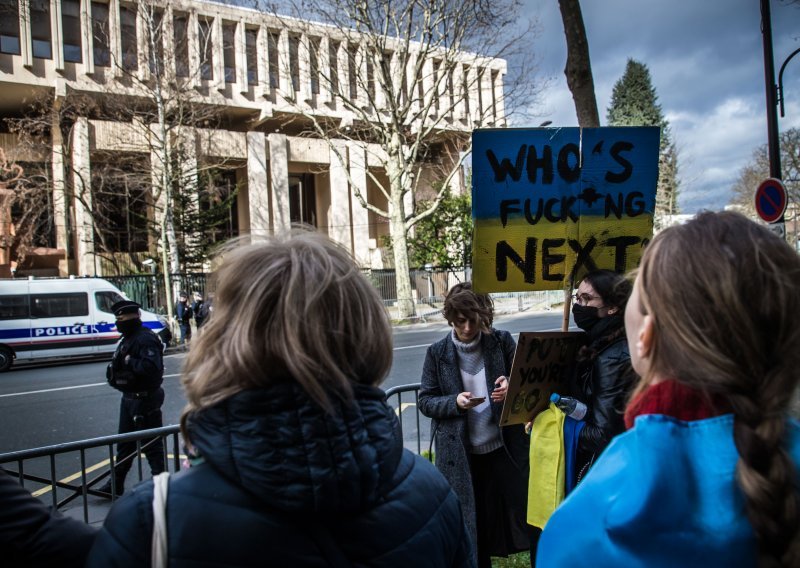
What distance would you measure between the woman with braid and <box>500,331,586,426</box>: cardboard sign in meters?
1.51

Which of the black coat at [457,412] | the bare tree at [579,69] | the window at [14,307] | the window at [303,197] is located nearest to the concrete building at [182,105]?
the window at [303,197]

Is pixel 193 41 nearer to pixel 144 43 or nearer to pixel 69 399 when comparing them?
pixel 144 43

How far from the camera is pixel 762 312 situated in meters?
0.96

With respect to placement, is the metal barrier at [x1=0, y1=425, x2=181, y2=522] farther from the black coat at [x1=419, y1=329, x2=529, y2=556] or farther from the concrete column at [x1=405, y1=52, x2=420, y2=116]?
the concrete column at [x1=405, y1=52, x2=420, y2=116]

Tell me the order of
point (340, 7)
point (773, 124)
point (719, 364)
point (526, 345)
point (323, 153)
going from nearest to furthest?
point (719, 364)
point (526, 345)
point (773, 124)
point (340, 7)
point (323, 153)

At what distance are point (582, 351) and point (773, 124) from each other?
9.45 meters

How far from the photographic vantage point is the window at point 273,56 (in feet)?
96.9

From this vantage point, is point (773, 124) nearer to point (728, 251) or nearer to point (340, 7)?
point (728, 251)

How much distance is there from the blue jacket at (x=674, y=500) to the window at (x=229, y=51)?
32392 mm

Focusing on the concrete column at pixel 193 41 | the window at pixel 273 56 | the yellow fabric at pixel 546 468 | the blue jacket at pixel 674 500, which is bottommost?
the yellow fabric at pixel 546 468

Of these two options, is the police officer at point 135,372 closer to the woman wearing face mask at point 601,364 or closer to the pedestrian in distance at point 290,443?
the woman wearing face mask at point 601,364

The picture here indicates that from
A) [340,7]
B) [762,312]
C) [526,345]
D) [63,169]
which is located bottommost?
[526,345]

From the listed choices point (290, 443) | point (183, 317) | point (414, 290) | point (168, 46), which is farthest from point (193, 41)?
point (290, 443)

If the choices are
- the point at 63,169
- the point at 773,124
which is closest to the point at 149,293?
the point at 63,169
